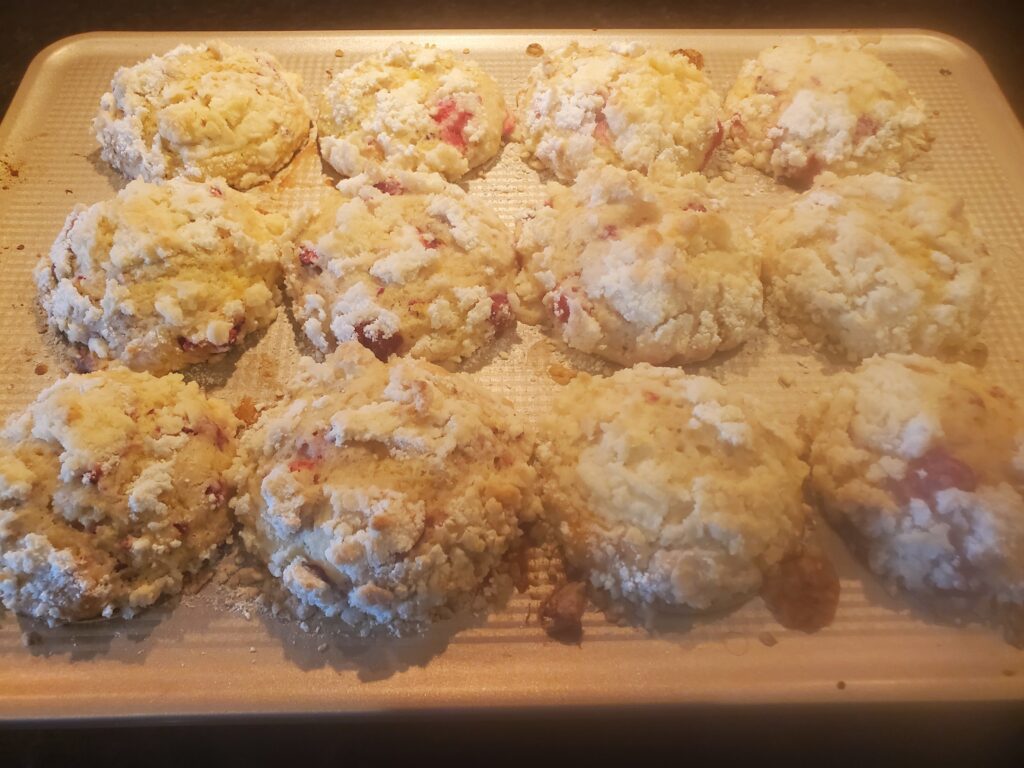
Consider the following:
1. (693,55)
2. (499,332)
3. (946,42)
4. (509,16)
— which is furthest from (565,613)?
(509,16)

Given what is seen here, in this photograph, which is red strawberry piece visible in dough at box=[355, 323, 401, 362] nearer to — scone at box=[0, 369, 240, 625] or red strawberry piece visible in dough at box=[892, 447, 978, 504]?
A: scone at box=[0, 369, 240, 625]

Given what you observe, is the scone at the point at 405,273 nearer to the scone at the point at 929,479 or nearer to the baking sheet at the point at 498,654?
the baking sheet at the point at 498,654

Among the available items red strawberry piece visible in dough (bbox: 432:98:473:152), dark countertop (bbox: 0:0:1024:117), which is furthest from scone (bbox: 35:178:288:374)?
dark countertop (bbox: 0:0:1024:117)

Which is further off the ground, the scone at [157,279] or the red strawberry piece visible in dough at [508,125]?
the red strawberry piece visible in dough at [508,125]

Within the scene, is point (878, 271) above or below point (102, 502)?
above

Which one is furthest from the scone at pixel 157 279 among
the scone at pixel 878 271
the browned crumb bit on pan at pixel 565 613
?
the scone at pixel 878 271

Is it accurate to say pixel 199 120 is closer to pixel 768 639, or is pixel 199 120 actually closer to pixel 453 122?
pixel 453 122

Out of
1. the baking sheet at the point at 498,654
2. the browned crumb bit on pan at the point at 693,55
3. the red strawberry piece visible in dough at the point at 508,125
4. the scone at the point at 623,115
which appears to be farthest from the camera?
the browned crumb bit on pan at the point at 693,55
